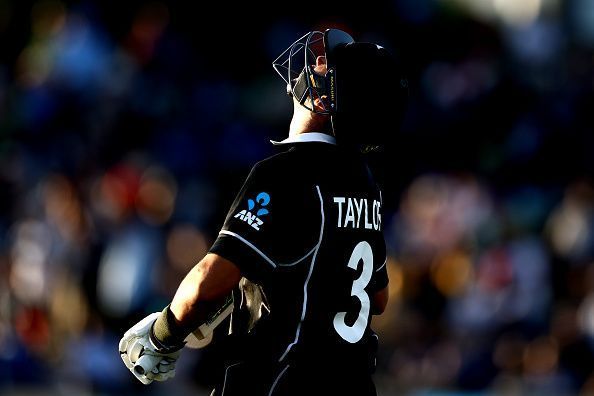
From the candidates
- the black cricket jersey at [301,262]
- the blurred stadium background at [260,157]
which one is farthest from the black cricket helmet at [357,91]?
the blurred stadium background at [260,157]

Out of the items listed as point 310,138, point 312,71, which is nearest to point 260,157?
point 312,71

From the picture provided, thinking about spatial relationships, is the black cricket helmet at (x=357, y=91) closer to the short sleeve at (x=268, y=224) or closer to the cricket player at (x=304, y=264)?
the cricket player at (x=304, y=264)

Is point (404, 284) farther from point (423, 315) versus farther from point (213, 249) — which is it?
point (213, 249)

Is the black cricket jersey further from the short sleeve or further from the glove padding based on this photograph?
the glove padding

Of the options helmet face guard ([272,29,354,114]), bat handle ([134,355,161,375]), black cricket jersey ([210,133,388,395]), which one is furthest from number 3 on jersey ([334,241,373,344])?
bat handle ([134,355,161,375])

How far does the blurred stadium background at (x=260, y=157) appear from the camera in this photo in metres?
10.4

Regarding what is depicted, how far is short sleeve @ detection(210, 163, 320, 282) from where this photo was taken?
13.2 ft

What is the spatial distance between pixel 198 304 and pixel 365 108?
35.8 inches

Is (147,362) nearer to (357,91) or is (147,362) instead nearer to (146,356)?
(146,356)

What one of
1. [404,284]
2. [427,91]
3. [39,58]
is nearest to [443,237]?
[404,284]

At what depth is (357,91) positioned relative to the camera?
4324mm

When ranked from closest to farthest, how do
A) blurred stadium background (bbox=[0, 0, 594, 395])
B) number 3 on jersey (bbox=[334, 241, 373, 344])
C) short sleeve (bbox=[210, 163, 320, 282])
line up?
short sleeve (bbox=[210, 163, 320, 282]), number 3 on jersey (bbox=[334, 241, 373, 344]), blurred stadium background (bbox=[0, 0, 594, 395])

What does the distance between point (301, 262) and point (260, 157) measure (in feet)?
26.2

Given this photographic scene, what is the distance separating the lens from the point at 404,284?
36.2 ft
